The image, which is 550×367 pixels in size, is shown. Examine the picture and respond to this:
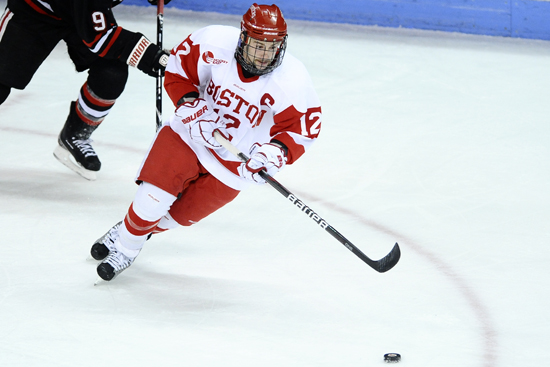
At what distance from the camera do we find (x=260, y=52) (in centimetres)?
227

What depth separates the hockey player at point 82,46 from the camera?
2.95 meters

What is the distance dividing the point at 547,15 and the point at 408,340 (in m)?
4.21

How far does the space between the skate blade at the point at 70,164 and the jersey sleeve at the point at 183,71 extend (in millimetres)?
1104

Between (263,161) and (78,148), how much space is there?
4.63 feet

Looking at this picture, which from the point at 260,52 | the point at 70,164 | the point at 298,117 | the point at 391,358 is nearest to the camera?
the point at 391,358

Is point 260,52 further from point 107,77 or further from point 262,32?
point 107,77

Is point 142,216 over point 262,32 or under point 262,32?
under

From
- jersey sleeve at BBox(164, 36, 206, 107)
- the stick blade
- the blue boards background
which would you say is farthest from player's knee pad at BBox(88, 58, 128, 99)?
the blue boards background

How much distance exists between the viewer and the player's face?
227 centimetres

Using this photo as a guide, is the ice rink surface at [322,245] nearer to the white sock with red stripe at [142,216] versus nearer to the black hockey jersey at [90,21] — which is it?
the white sock with red stripe at [142,216]

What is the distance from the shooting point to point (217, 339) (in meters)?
2.25

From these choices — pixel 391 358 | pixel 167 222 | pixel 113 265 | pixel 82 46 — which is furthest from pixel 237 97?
pixel 82 46

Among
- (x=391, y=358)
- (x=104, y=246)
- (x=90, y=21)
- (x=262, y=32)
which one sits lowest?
(x=391, y=358)

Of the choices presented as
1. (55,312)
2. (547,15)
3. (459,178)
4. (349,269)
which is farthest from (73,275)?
(547,15)
